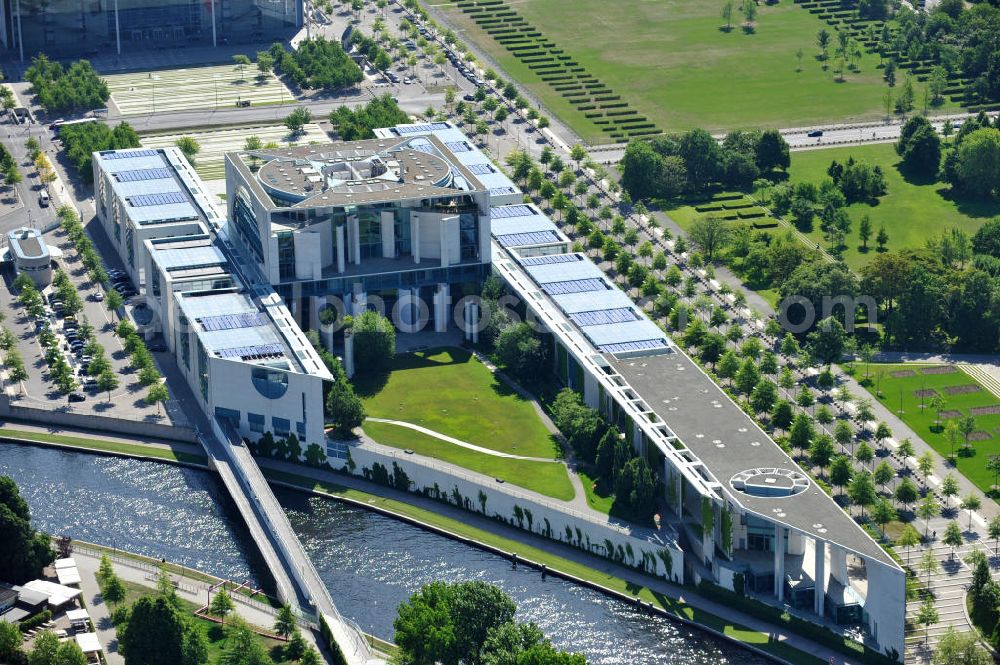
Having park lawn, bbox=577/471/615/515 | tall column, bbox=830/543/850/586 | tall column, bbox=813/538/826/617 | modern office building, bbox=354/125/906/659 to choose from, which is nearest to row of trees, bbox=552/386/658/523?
park lawn, bbox=577/471/615/515

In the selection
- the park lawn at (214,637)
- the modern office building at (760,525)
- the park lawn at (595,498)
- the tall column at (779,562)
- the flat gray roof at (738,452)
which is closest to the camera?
the park lawn at (214,637)

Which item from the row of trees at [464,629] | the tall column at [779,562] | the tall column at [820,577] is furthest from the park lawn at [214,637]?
the tall column at [820,577]

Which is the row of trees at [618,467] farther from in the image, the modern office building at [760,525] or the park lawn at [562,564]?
the park lawn at [562,564]

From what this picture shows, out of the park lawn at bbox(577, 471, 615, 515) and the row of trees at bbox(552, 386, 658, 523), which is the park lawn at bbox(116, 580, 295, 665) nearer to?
the park lawn at bbox(577, 471, 615, 515)

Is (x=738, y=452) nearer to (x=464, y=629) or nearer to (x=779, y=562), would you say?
(x=779, y=562)

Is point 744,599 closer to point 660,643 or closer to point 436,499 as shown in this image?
point 660,643

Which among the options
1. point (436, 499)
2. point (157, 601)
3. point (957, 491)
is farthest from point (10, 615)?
point (957, 491)
